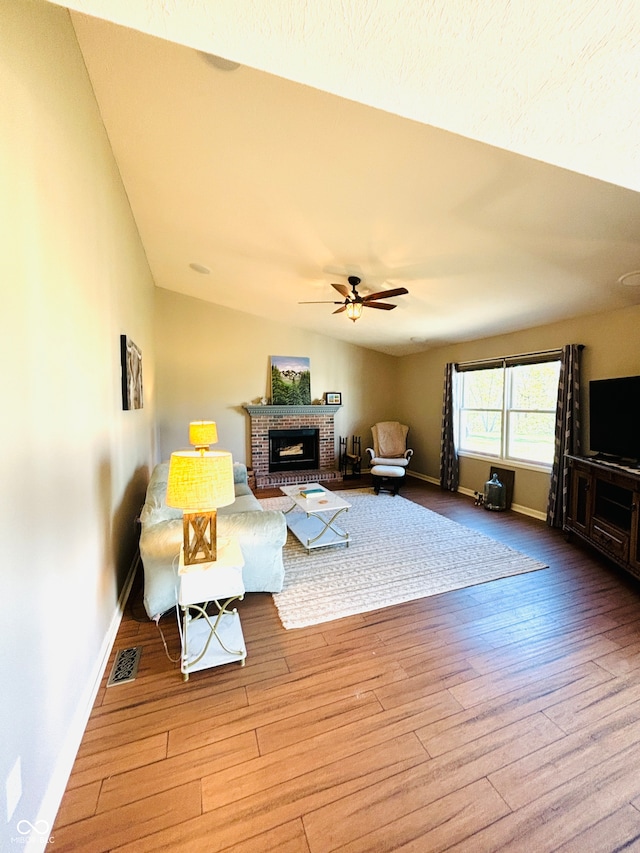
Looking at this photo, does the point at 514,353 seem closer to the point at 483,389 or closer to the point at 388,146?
the point at 483,389

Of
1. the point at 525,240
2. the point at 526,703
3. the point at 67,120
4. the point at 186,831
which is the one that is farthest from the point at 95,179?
the point at 526,703

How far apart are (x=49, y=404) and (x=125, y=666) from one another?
1503 mm

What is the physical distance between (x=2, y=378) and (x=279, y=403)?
5.13 m

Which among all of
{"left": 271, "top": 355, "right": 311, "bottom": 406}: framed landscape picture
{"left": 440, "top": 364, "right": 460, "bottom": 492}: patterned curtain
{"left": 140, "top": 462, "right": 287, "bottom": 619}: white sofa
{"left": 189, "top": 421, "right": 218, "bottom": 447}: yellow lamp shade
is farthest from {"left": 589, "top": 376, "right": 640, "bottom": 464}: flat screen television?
{"left": 271, "top": 355, "right": 311, "bottom": 406}: framed landscape picture

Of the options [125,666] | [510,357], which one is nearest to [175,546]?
[125,666]

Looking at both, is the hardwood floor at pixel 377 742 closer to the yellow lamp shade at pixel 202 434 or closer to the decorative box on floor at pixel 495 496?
the yellow lamp shade at pixel 202 434

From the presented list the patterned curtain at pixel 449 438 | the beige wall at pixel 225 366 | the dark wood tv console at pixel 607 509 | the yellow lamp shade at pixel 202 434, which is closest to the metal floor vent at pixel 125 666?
the yellow lamp shade at pixel 202 434

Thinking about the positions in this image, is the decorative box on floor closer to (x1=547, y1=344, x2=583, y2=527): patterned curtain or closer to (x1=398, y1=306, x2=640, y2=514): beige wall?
(x1=398, y1=306, x2=640, y2=514): beige wall

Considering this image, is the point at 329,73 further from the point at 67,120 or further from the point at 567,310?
the point at 567,310

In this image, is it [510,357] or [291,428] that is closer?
[510,357]

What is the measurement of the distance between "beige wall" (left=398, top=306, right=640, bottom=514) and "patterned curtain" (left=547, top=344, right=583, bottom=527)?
119mm

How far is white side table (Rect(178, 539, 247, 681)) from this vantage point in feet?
5.62

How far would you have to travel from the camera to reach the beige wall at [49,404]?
99 cm

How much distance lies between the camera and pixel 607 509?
2.91 metres
